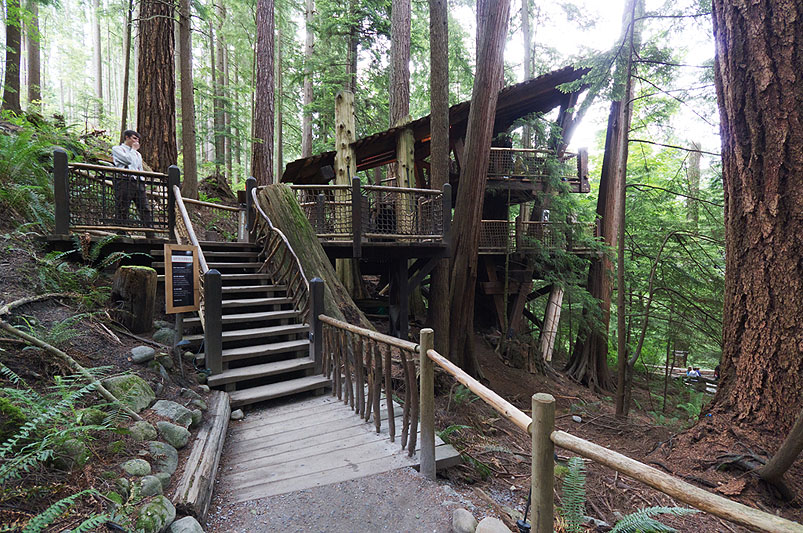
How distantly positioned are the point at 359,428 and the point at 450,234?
17.3 ft

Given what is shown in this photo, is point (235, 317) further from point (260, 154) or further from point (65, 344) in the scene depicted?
point (260, 154)

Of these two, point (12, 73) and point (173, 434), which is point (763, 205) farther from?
point (12, 73)

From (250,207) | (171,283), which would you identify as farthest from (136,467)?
(250,207)

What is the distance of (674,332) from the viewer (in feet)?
20.4

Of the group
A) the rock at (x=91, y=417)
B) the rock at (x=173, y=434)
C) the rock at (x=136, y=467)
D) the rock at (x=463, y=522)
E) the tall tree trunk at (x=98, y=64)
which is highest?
the tall tree trunk at (x=98, y=64)

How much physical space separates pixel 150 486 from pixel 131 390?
1.24 metres

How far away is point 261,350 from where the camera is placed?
5078mm

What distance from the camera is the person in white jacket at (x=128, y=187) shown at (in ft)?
20.0

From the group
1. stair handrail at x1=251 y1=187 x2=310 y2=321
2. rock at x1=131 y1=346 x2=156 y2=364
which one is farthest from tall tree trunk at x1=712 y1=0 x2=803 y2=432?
rock at x1=131 y1=346 x2=156 y2=364

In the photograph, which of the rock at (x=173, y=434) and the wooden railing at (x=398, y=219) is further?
the wooden railing at (x=398, y=219)

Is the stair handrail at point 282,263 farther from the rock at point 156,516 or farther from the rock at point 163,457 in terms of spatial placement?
the rock at point 156,516

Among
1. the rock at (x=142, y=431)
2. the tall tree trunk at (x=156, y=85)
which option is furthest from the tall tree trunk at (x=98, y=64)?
the rock at (x=142, y=431)

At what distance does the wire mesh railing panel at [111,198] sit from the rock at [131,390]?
3.77 m

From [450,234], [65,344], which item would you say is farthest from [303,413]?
[450,234]
